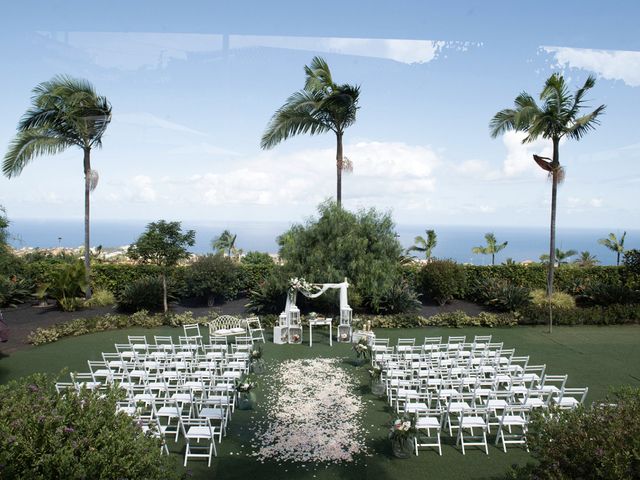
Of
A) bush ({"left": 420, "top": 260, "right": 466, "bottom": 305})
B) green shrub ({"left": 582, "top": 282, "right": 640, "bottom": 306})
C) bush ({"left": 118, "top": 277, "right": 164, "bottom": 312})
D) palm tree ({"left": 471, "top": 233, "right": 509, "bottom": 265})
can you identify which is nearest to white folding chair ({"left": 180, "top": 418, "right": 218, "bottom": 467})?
bush ({"left": 118, "top": 277, "right": 164, "bottom": 312})

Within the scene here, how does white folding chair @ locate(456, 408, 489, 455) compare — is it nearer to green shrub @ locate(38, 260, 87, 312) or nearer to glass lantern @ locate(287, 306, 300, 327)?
glass lantern @ locate(287, 306, 300, 327)

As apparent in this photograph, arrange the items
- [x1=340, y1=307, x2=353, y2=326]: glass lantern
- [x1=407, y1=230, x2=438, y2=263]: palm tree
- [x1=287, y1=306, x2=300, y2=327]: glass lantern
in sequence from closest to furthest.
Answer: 1. [x1=340, y1=307, x2=353, y2=326]: glass lantern
2. [x1=287, y1=306, x2=300, y2=327]: glass lantern
3. [x1=407, y1=230, x2=438, y2=263]: palm tree

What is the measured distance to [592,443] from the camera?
15.3 ft

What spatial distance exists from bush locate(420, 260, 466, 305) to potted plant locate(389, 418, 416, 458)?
1420 centimetres

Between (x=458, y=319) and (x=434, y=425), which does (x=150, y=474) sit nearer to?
(x=434, y=425)

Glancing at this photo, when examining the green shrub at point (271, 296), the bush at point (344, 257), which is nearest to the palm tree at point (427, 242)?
the bush at point (344, 257)

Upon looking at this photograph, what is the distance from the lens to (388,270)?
1970 cm

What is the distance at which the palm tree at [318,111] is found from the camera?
20797mm

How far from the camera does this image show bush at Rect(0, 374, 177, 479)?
4098 mm

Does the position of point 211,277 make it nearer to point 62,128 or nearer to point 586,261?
point 62,128

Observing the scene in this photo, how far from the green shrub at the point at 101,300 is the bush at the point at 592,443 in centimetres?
1911

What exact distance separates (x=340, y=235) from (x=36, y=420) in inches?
630

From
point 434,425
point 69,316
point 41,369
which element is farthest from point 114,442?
point 69,316

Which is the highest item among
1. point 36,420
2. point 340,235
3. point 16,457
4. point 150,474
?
point 340,235
